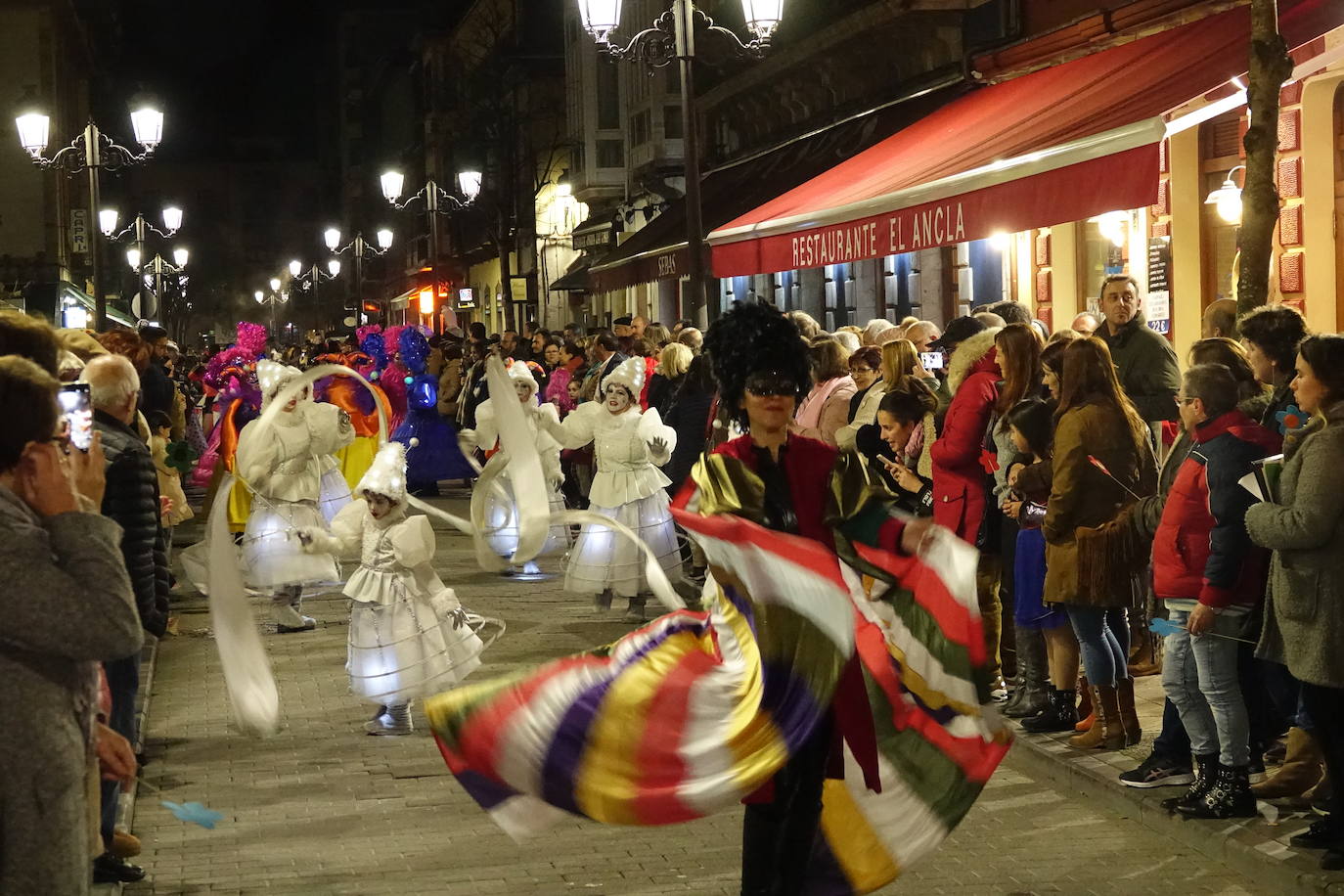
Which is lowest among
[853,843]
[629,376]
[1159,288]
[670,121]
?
[853,843]

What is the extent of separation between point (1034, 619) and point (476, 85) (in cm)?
4413

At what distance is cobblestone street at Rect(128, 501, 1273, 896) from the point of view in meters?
6.68

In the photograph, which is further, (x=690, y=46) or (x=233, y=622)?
(x=690, y=46)

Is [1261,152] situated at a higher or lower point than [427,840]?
higher

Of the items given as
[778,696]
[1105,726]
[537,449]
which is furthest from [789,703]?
[537,449]

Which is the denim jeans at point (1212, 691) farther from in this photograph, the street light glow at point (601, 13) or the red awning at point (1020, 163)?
the street light glow at point (601, 13)

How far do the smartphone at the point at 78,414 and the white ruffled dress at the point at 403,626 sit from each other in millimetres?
4491

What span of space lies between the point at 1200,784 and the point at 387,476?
4521mm

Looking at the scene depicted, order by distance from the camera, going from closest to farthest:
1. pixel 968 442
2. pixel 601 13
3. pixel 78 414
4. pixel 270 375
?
pixel 78 414, pixel 968 442, pixel 270 375, pixel 601 13

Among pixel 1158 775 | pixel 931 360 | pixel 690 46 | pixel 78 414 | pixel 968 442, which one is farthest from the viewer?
pixel 690 46

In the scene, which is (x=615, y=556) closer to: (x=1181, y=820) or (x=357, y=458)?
(x=1181, y=820)

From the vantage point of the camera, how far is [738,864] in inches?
273

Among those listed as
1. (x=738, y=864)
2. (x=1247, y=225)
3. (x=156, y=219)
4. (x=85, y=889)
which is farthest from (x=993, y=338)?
(x=156, y=219)

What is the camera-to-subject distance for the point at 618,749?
526 cm
